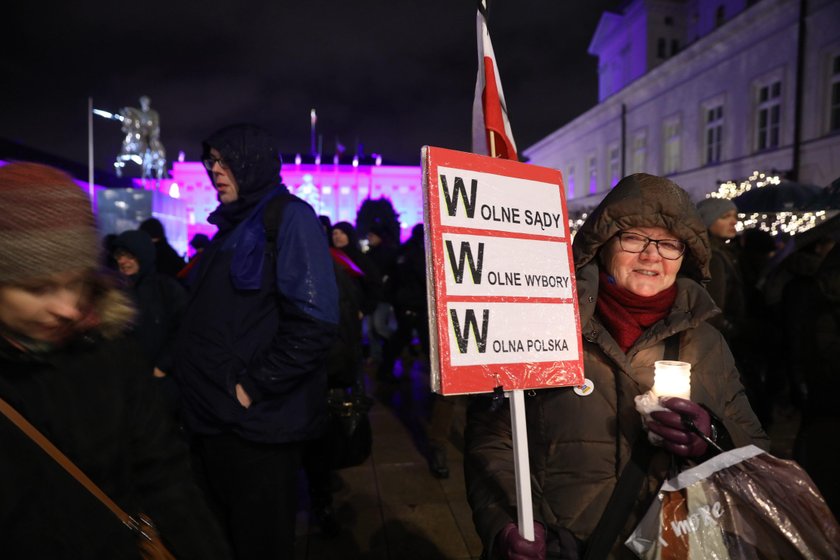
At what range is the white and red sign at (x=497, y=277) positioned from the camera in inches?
57.1

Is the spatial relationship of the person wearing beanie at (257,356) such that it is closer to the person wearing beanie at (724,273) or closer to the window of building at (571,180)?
the person wearing beanie at (724,273)

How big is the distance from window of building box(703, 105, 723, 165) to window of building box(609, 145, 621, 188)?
7.44m

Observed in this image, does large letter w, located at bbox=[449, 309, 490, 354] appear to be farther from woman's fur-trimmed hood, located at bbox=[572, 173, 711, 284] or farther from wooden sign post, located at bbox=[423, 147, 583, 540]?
woman's fur-trimmed hood, located at bbox=[572, 173, 711, 284]

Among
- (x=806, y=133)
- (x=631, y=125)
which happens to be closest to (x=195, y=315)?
(x=806, y=133)

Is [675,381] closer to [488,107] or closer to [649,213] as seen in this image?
[649,213]

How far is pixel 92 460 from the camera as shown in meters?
1.24

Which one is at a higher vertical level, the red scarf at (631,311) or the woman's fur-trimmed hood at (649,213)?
the woman's fur-trimmed hood at (649,213)

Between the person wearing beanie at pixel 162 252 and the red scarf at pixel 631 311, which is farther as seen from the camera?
the person wearing beanie at pixel 162 252

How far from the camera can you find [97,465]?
1.25 metres

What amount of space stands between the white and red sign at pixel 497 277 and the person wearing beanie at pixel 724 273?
8.49 feet

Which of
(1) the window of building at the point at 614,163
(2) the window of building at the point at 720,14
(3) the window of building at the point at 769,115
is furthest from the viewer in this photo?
(1) the window of building at the point at 614,163

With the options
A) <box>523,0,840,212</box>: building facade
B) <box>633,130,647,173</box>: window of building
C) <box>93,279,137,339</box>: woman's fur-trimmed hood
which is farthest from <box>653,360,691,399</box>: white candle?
<box>633,130,647,173</box>: window of building

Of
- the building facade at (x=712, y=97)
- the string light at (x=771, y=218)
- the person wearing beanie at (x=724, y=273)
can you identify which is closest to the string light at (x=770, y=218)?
the string light at (x=771, y=218)

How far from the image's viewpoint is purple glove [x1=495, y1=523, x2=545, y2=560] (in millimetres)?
1475
